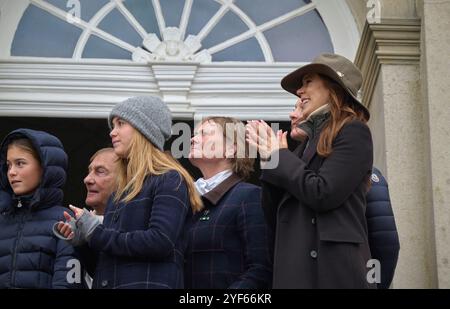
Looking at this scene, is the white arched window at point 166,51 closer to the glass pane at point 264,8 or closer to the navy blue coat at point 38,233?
the glass pane at point 264,8

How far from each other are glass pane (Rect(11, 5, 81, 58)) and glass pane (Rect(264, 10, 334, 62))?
151 centimetres

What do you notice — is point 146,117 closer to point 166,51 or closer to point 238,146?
point 238,146

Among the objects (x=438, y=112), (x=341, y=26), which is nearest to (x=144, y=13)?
(x=341, y=26)

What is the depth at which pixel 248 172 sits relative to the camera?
23.0ft

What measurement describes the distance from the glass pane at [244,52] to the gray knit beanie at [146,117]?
3.56m

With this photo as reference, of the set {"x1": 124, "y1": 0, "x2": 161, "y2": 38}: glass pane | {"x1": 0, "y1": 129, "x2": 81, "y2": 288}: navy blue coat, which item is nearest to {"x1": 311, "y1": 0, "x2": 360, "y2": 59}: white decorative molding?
{"x1": 124, "y1": 0, "x2": 161, "y2": 38}: glass pane

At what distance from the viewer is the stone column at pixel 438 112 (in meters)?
8.33

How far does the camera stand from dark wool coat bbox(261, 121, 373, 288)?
596 cm

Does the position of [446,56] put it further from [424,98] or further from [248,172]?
[248,172]

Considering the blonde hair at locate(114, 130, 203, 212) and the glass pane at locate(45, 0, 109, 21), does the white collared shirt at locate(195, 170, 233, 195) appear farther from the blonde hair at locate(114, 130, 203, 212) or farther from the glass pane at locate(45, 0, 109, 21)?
the glass pane at locate(45, 0, 109, 21)

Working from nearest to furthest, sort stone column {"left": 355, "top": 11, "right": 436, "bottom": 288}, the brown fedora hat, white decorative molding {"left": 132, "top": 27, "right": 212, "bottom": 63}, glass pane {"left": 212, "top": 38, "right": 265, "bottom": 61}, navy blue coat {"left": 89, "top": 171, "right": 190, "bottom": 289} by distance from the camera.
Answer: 1. navy blue coat {"left": 89, "top": 171, "right": 190, "bottom": 289}
2. the brown fedora hat
3. stone column {"left": 355, "top": 11, "right": 436, "bottom": 288}
4. white decorative molding {"left": 132, "top": 27, "right": 212, "bottom": 63}
5. glass pane {"left": 212, "top": 38, "right": 265, "bottom": 61}

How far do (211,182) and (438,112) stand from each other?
232 cm

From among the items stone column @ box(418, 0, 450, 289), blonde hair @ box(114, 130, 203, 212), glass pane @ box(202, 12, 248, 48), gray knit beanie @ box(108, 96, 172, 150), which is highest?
glass pane @ box(202, 12, 248, 48)

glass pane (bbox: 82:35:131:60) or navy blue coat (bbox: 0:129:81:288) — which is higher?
glass pane (bbox: 82:35:131:60)
